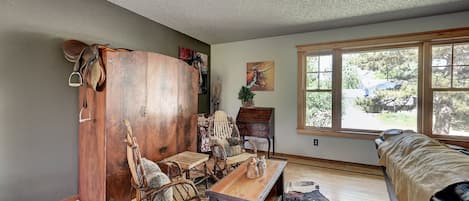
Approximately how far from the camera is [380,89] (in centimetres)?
353

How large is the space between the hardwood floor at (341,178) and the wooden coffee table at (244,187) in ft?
2.92

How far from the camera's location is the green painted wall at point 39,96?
192 cm

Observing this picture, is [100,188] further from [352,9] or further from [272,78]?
[352,9]

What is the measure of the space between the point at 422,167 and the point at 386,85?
259cm

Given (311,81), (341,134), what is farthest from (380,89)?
(311,81)

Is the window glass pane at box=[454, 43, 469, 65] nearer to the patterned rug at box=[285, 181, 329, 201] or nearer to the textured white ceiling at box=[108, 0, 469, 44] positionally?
the textured white ceiling at box=[108, 0, 469, 44]

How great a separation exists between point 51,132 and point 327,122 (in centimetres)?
396

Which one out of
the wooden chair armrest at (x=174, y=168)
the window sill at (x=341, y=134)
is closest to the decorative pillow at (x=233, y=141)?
the wooden chair armrest at (x=174, y=168)

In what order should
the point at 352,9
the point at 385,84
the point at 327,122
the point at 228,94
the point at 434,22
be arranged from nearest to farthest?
1. the point at 352,9
2. the point at 434,22
3. the point at 385,84
4. the point at 327,122
5. the point at 228,94

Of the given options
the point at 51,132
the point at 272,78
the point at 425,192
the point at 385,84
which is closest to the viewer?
the point at 425,192

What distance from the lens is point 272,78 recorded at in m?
4.30

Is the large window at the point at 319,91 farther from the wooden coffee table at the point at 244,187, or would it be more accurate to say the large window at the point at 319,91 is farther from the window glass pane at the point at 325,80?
the wooden coffee table at the point at 244,187

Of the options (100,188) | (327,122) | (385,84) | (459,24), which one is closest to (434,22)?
(459,24)

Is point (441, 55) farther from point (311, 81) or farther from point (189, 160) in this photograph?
point (189, 160)
